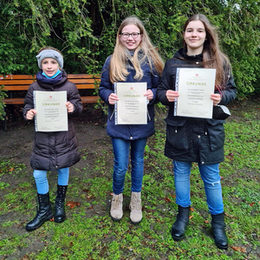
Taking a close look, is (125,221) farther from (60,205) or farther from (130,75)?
(130,75)

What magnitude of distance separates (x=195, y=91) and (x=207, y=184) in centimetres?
95

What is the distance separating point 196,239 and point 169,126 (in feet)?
4.02

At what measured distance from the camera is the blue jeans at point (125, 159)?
8.23 feet

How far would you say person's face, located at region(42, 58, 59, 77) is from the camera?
93.3 inches

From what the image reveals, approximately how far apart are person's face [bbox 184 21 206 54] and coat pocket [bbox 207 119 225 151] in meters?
0.70

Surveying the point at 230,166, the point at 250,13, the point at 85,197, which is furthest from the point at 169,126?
the point at 250,13

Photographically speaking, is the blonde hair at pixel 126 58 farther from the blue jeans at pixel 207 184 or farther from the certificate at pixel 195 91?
the blue jeans at pixel 207 184

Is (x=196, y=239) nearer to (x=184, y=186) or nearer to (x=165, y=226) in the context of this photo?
(x=165, y=226)

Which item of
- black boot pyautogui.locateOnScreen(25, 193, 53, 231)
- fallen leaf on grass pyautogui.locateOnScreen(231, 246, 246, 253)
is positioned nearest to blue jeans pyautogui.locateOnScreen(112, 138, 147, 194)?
black boot pyautogui.locateOnScreen(25, 193, 53, 231)

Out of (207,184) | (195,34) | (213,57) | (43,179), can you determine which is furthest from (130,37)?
(43,179)

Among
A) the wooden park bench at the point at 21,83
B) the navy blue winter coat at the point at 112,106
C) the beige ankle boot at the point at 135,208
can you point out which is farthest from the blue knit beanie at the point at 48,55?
the wooden park bench at the point at 21,83

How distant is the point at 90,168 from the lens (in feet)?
13.2

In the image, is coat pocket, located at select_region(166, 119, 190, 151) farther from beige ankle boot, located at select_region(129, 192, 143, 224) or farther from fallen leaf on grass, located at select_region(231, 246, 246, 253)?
fallen leaf on grass, located at select_region(231, 246, 246, 253)

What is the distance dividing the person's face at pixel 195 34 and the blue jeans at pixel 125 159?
3.45ft
